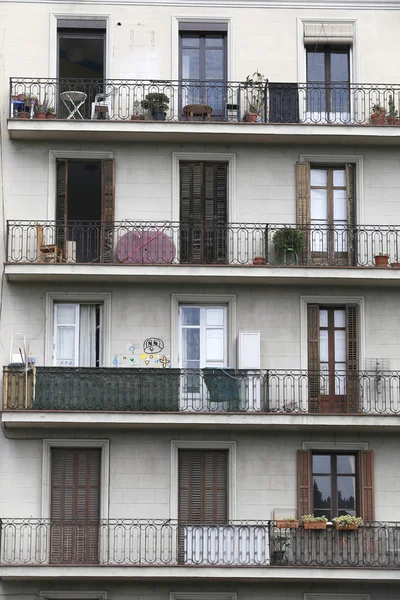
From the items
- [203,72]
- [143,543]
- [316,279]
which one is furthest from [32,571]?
[203,72]

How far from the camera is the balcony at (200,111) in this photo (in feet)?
131

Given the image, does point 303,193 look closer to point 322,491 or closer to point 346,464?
point 346,464

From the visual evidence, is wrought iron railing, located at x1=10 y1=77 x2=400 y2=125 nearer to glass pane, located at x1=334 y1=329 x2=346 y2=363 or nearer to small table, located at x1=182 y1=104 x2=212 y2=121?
small table, located at x1=182 y1=104 x2=212 y2=121

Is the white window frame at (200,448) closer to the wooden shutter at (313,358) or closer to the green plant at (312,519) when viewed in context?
the green plant at (312,519)

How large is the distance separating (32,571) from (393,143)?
1297 centimetres

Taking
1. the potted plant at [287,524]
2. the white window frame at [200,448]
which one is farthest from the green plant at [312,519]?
the white window frame at [200,448]

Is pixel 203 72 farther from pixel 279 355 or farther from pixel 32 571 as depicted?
pixel 32 571

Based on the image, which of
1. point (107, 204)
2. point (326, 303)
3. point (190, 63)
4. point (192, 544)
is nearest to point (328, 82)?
point (190, 63)

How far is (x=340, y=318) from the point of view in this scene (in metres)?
40.6

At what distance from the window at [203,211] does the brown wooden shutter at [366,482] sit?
5.58 meters

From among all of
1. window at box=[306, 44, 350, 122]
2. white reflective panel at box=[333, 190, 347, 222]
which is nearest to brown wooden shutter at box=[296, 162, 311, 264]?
white reflective panel at box=[333, 190, 347, 222]

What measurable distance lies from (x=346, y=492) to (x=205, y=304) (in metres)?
5.43

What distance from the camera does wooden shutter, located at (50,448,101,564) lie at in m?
38.4

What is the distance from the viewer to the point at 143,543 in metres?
38.7
